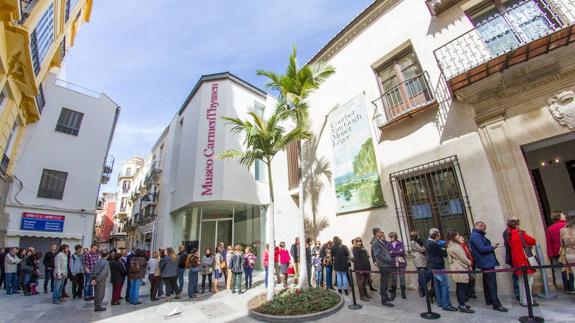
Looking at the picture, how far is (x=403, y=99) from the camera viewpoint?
8.24 metres

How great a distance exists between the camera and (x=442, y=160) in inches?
272

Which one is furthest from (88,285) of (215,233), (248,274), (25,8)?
(25,8)

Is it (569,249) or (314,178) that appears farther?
(314,178)

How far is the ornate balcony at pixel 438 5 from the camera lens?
7341 millimetres

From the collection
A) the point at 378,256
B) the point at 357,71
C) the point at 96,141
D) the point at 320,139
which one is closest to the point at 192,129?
the point at 96,141

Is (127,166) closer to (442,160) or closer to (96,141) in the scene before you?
(96,141)

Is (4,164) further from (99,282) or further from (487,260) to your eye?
(487,260)

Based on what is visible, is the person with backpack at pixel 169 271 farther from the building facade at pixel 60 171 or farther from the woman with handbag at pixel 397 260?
the building facade at pixel 60 171

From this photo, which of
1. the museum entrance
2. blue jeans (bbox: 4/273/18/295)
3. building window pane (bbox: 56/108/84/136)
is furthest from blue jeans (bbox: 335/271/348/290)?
building window pane (bbox: 56/108/84/136)

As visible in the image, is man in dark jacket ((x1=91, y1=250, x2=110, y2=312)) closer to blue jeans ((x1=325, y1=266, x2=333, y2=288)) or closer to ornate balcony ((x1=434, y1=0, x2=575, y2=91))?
blue jeans ((x1=325, y1=266, x2=333, y2=288))

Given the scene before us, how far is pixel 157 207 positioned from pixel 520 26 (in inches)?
872

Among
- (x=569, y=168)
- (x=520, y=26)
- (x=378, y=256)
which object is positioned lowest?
(x=378, y=256)

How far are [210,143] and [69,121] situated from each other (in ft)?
32.8

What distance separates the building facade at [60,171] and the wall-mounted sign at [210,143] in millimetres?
8145
